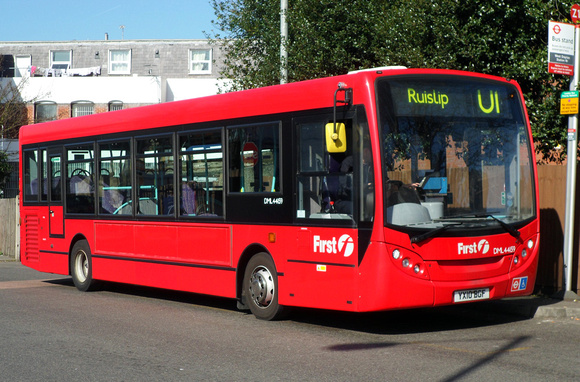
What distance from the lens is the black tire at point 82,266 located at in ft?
46.0

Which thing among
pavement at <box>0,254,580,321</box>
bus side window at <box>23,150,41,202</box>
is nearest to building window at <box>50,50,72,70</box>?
bus side window at <box>23,150,41,202</box>

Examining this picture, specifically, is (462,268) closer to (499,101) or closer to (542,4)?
(499,101)

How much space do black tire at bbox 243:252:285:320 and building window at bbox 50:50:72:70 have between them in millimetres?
45093

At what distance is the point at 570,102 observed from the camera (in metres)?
10.7

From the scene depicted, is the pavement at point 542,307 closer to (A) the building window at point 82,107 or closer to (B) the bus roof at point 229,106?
(B) the bus roof at point 229,106

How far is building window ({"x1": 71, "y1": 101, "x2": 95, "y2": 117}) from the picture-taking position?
4419 centimetres

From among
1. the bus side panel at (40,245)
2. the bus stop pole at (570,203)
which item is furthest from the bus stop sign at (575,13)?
the bus side panel at (40,245)

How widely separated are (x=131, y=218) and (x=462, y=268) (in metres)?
5.90

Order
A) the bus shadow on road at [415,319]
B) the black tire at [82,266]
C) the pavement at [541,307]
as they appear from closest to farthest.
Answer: the bus shadow on road at [415,319] → the pavement at [541,307] → the black tire at [82,266]

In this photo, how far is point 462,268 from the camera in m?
8.95

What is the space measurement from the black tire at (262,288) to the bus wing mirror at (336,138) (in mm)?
1930

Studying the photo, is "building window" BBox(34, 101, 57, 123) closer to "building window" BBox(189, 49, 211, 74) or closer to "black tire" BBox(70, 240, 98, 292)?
"building window" BBox(189, 49, 211, 74)

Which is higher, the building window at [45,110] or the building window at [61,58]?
the building window at [61,58]

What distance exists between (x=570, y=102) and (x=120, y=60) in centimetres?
4476
